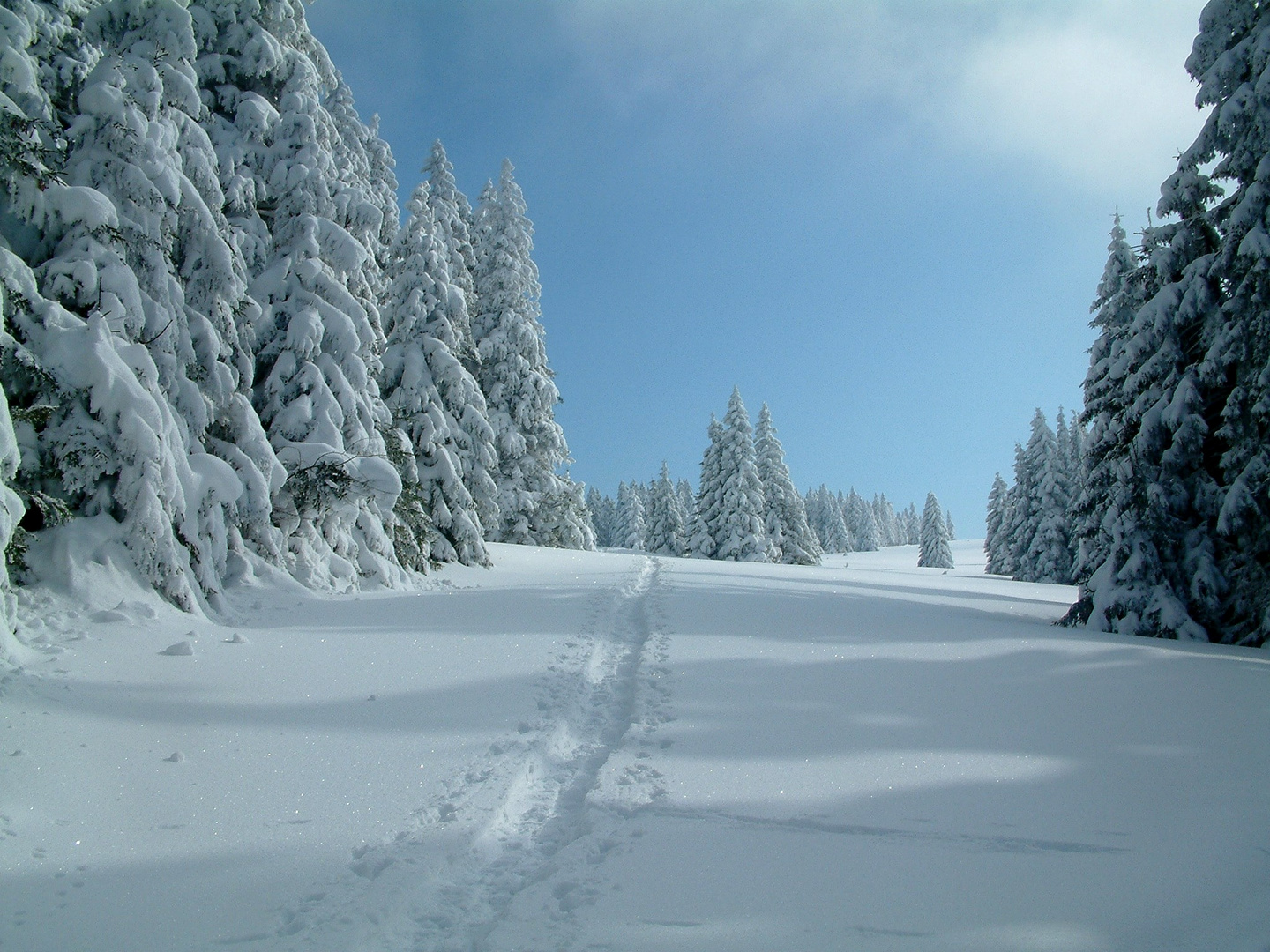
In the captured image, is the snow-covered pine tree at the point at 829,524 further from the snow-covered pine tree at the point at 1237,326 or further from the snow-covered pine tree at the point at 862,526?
the snow-covered pine tree at the point at 1237,326

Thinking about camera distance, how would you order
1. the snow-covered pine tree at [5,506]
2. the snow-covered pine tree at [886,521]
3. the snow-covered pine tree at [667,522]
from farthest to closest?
the snow-covered pine tree at [886,521]
the snow-covered pine tree at [667,522]
the snow-covered pine tree at [5,506]

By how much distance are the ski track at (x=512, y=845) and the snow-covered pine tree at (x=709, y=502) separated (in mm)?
35588

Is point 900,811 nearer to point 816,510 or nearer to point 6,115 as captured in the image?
point 6,115

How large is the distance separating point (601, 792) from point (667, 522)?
51.2m

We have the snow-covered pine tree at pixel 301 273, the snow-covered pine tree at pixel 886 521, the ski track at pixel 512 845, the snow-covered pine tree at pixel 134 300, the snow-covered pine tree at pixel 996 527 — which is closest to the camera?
the ski track at pixel 512 845

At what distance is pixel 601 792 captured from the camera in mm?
5129

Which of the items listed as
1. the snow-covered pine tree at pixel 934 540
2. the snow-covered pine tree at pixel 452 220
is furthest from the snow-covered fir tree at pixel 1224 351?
the snow-covered pine tree at pixel 934 540

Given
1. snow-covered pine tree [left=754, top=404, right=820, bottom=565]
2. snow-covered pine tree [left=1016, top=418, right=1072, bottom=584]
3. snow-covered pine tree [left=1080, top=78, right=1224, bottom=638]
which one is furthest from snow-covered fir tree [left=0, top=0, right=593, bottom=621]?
snow-covered pine tree [left=1016, top=418, right=1072, bottom=584]

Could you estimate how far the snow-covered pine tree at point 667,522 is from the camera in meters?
55.6

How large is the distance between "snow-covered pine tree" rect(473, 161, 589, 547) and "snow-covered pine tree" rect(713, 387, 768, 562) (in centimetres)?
1581

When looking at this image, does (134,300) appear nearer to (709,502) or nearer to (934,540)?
(709,502)

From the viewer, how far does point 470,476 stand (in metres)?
21.8

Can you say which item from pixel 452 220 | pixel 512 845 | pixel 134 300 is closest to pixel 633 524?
pixel 452 220

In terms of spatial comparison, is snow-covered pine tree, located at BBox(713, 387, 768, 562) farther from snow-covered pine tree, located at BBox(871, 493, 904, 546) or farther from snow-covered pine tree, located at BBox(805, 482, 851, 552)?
snow-covered pine tree, located at BBox(871, 493, 904, 546)
